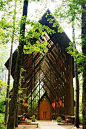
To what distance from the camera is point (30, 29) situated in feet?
20.2

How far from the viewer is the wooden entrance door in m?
20.2

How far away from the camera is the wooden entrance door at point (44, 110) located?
66.3 ft

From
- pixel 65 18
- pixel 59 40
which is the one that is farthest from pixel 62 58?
pixel 65 18

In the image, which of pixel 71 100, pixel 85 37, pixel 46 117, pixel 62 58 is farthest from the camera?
pixel 46 117

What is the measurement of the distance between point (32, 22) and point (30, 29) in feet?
1.47

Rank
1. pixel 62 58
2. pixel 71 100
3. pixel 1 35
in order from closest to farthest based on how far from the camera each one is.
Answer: pixel 1 35 < pixel 71 100 < pixel 62 58

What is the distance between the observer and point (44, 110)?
2053 cm

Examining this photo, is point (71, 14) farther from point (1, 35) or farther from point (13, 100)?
point (13, 100)

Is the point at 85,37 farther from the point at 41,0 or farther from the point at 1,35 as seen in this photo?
the point at 1,35

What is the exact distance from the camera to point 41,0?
6684mm

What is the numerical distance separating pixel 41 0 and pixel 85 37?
2495mm

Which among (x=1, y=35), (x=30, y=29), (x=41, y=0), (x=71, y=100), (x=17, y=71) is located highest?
(x=41, y=0)

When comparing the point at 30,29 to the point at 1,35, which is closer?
the point at 1,35

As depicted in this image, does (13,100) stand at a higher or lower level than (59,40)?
lower
